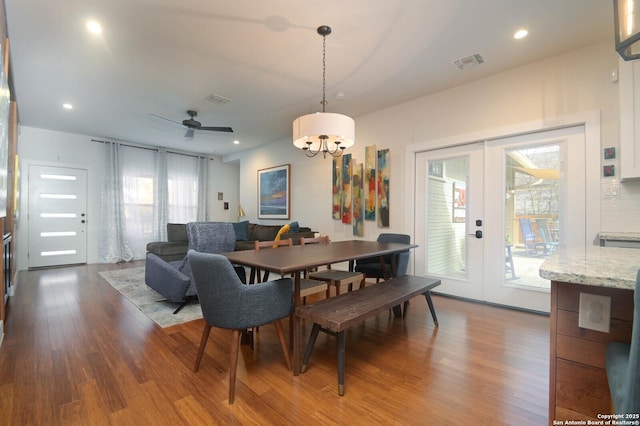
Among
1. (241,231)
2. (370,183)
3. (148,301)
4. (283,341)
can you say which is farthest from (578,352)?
(241,231)

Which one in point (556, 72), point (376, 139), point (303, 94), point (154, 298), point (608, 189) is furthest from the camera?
point (376, 139)

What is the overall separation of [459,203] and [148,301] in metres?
4.20

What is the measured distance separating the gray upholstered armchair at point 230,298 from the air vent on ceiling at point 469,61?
121 inches

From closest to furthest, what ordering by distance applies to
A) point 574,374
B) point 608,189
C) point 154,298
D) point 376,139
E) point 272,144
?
point 574,374 < point 608,189 < point 154,298 < point 376,139 < point 272,144

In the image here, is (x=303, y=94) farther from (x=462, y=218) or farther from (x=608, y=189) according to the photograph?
(x=608, y=189)

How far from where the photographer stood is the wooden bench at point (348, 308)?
5.71 feet

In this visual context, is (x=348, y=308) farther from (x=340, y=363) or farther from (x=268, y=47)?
(x=268, y=47)

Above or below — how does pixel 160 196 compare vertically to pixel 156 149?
below

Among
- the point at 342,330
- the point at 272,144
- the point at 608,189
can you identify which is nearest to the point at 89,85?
the point at 272,144

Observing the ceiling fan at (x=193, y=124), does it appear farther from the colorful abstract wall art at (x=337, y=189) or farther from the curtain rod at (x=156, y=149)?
the curtain rod at (x=156, y=149)

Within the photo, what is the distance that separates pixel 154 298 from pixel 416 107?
14.5ft

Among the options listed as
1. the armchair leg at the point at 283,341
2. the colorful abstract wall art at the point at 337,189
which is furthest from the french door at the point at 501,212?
the armchair leg at the point at 283,341

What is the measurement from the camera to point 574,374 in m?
0.96

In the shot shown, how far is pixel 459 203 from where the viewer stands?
12.4ft
